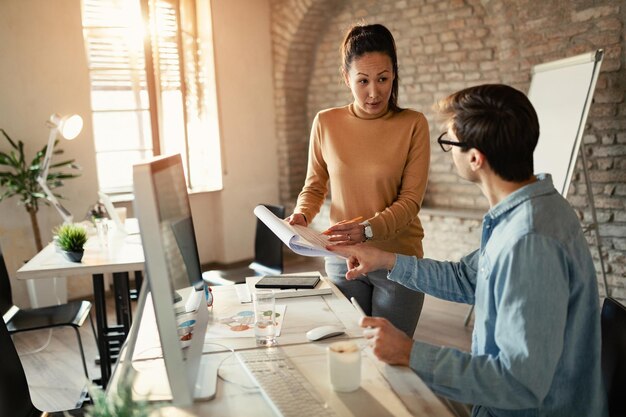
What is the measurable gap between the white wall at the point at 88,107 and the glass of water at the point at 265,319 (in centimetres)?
358

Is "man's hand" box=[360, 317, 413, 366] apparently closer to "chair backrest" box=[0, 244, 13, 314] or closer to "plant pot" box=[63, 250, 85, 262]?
"plant pot" box=[63, 250, 85, 262]

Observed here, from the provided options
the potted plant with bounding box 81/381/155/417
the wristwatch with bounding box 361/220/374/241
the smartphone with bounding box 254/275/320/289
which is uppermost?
the wristwatch with bounding box 361/220/374/241

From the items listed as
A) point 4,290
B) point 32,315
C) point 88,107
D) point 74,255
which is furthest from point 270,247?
point 88,107

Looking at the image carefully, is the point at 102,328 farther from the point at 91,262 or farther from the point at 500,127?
the point at 500,127

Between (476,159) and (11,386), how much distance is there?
1500 mm

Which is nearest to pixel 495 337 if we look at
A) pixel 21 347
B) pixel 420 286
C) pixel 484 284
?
pixel 484 284

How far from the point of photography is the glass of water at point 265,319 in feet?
5.41

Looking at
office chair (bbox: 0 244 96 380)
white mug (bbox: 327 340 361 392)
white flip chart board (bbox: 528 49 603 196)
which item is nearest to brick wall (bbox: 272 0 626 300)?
white flip chart board (bbox: 528 49 603 196)

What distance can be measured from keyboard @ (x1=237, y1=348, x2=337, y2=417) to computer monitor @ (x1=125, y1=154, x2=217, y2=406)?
10cm

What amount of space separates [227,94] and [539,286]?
4.98 metres

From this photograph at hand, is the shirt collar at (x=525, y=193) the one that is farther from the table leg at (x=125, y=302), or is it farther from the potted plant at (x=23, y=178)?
the potted plant at (x=23, y=178)

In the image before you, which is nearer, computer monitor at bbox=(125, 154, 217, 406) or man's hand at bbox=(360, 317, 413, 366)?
computer monitor at bbox=(125, 154, 217, 406)

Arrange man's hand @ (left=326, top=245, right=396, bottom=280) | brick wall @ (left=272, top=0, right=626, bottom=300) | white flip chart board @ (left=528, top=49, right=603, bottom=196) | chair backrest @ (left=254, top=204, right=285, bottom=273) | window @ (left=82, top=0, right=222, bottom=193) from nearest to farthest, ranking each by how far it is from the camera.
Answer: man's hand @ (left=326, top=245, right=396, bottom=280) < white flip chart board @ (left=528, top=49, right=603, bottom=196) < chair backrest @ (left=254, top=204, right=285, bottom=273) < brick wall @ (left=272, top=0, right=626, bottom=300) < window @ (left=82, top=0, right=222, bottom=193)

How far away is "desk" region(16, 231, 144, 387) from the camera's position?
289cm
